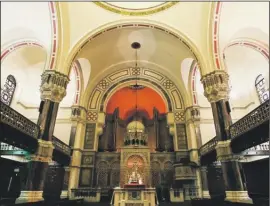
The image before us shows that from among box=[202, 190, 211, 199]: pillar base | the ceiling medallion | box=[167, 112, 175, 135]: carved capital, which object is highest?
the ceiling medallion

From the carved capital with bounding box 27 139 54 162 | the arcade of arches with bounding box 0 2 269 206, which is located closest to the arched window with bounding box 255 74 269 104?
the arcade of arches with bounding box 0 2 269 206

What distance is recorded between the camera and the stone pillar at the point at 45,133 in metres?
6.72

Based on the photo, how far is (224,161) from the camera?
7.30 m

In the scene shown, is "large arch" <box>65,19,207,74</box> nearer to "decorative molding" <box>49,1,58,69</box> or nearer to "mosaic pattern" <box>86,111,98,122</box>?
"decorative molding" <box>49,1,58,69</box>

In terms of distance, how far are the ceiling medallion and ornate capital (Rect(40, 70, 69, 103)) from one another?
4.00m

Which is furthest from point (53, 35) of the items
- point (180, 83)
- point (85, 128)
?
point (180, 83)

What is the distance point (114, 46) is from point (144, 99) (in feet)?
18.9

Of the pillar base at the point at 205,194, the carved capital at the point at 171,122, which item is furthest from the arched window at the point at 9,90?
the pillar base at the point at 205,194

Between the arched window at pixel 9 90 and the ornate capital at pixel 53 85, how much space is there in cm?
491

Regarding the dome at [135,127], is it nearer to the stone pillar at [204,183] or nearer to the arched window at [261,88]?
the stone pillar at [204,183]

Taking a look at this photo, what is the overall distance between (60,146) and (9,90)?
17.7 ft

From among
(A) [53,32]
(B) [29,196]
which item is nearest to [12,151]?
(B) [29,196]

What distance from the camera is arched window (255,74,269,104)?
460 inches

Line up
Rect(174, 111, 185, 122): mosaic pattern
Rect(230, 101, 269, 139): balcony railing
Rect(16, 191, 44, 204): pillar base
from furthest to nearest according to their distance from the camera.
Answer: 1. Rect(174, 111, 185, 122): mosaic pattern
2. Rect(16, 191, 44, 204): pillar base
3. Rect(230, 101, 269, 139): balcony railing
